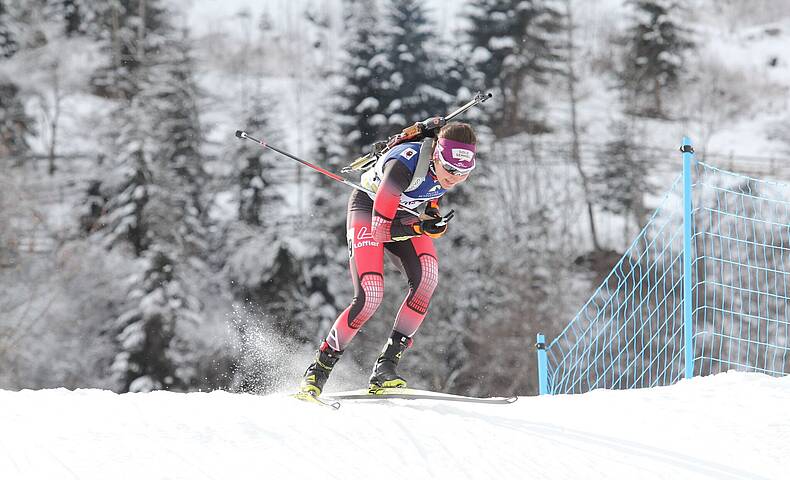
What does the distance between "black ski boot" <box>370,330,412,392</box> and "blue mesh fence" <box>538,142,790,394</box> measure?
134 centimetres

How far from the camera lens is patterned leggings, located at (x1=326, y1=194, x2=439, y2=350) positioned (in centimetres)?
514

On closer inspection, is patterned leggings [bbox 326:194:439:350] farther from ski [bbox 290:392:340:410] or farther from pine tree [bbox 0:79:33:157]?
pine tree [bbox 0:79:33:157]

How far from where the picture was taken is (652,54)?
127 ft

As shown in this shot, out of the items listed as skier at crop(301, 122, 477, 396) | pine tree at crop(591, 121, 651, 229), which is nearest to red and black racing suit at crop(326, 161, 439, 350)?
skier at crop(301, 122, 477, 396)

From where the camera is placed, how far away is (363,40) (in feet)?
104

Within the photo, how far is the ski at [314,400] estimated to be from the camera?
15.1 feet

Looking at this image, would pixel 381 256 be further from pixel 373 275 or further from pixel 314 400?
pixel 314 400

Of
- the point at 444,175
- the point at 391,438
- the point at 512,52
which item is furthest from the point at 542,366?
the point at 512,52

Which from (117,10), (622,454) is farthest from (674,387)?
(117,10)

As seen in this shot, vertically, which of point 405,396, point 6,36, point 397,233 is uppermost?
point 6,36

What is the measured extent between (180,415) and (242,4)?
151 feet

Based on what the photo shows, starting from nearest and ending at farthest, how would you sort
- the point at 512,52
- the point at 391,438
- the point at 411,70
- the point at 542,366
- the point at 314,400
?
the point at 391,438 → the point at 314,400 → the point at 542,366 → the point at 411,70 → the point at 512,52

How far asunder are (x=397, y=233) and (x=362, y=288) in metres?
0.38

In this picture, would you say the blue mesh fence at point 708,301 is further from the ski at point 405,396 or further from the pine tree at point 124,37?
the pine tree at point 124,37
